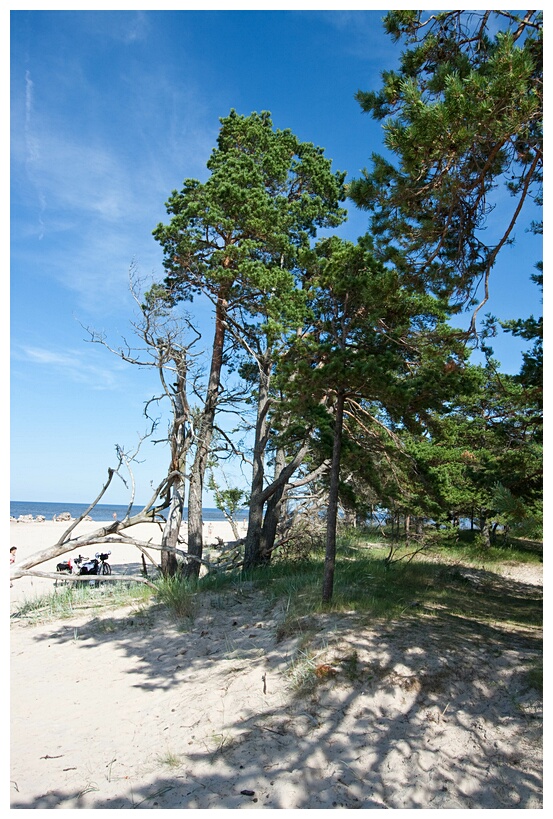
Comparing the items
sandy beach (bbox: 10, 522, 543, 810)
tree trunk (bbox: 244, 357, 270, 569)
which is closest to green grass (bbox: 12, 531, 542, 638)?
sandy beach (bbox: 10, 522, 543, 810)

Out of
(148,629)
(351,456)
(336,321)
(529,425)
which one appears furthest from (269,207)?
(148,629)

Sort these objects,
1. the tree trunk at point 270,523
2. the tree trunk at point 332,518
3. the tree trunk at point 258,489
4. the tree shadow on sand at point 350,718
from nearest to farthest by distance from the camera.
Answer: the tree shadow on sand at point 350,718, the tree trunk at point 332,518, the tree trunk at point 258,489, the tree trunk at point 270,523

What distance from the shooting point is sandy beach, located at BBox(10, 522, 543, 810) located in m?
4.02

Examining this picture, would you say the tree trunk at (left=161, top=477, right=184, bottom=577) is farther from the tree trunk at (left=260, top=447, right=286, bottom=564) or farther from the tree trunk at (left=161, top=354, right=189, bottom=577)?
the tree trunk at (left=260, top=447, right=286, bottom=564)

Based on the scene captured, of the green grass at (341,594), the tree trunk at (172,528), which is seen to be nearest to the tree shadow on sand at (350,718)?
the green grass at (341,594)

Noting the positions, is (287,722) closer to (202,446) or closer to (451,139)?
(451,139)

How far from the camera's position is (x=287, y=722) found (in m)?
4.94

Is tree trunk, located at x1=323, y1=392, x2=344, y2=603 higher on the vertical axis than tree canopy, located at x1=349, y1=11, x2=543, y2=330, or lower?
lower

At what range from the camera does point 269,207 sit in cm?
1168

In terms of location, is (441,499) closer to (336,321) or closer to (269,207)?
(336,321)

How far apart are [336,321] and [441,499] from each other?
15.6 feet

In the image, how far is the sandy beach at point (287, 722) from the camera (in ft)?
13.2

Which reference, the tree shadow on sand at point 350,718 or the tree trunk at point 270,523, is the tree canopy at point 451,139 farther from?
the tree trunk at point 270,523

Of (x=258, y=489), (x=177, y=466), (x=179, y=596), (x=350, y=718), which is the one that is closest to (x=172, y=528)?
(x=177, y=466)
